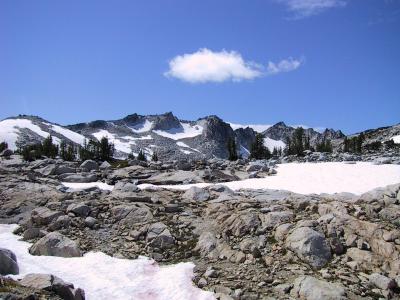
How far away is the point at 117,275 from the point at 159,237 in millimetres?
3711

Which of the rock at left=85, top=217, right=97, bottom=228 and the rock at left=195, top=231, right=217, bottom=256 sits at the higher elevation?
the rock at left=85, top=217, right=97, bottom=228

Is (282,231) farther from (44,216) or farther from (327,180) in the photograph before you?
(327,180)

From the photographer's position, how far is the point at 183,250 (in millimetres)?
20734

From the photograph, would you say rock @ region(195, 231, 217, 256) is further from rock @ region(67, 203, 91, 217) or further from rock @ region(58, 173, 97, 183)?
rock @ region(58, 173, 97, 183)

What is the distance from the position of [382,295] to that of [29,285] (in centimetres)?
1250

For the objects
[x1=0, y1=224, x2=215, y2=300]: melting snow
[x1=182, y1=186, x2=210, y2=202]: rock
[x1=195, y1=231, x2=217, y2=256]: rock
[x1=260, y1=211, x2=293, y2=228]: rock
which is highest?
[x1=182, y1=186, x2=210, y2=202]: rock

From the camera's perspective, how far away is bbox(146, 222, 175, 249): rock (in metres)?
21.3

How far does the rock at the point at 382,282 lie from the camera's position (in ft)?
50.8

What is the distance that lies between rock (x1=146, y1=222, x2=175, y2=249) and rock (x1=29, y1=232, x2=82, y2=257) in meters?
3.62

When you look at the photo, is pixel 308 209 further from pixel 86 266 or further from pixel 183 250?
pixel 86 266

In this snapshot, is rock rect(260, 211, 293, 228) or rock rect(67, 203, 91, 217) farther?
rock rect(67, 203, 91, 217)

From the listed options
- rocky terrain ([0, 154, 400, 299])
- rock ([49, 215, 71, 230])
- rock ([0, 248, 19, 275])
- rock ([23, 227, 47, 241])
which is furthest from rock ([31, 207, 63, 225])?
rock ([0, 248, 19, 275])

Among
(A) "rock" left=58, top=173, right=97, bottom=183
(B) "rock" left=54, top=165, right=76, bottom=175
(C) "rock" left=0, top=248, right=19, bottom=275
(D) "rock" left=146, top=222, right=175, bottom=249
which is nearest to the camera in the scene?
(C) "rock" left=0, top=248, right=19, bottom=275

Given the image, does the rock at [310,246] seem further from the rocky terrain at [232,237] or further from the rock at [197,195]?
the rock at [197,195]
